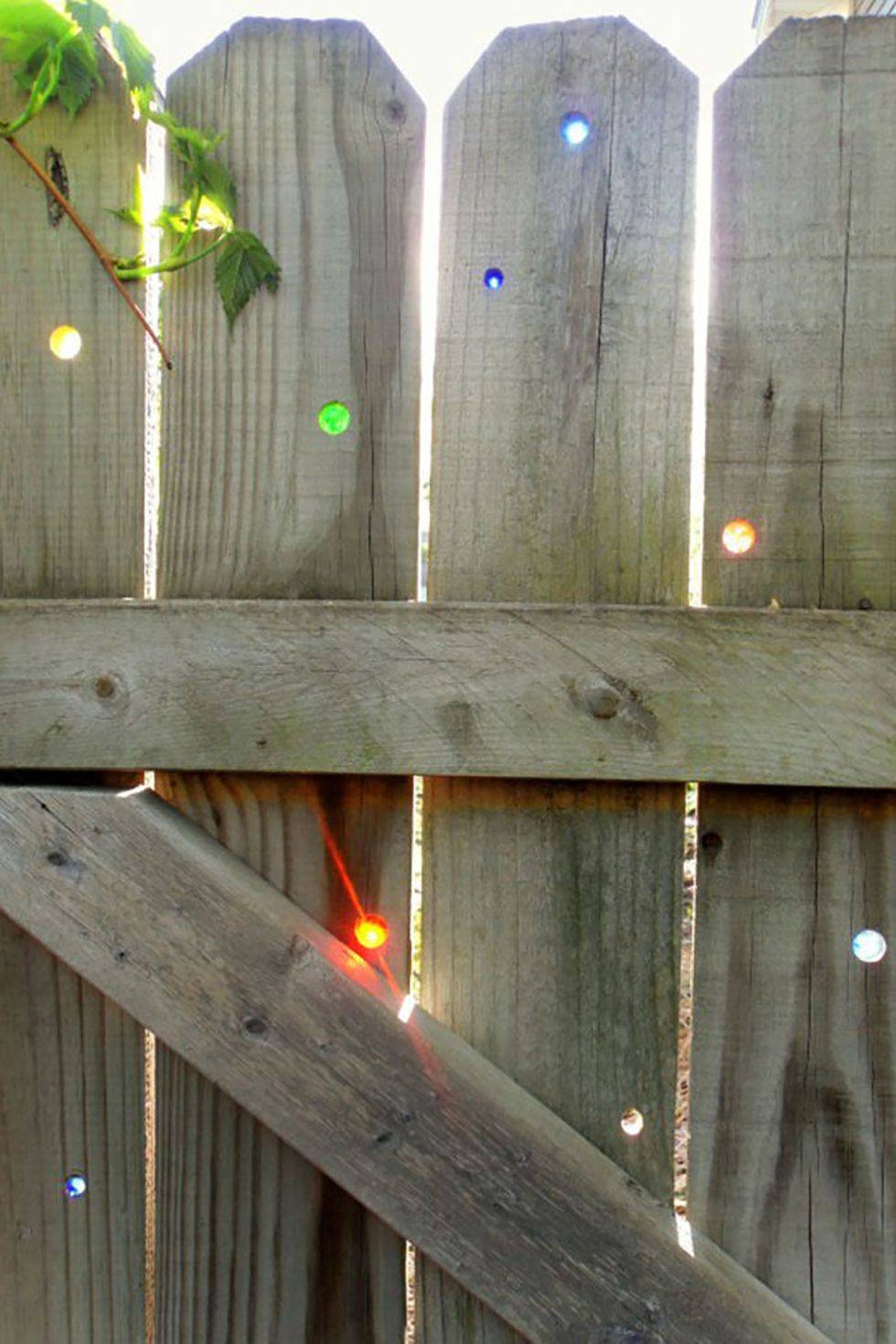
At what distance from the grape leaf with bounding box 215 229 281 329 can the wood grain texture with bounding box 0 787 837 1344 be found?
661mm

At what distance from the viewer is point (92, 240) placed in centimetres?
130

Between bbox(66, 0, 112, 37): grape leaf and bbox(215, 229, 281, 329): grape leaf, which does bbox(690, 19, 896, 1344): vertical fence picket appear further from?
bbox(66, 0, 112, 37): grape leaf

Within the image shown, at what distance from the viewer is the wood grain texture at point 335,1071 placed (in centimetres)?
122

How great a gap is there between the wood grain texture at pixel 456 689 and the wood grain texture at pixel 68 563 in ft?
0.54

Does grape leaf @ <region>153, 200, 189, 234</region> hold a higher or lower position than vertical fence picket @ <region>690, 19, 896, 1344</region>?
higher

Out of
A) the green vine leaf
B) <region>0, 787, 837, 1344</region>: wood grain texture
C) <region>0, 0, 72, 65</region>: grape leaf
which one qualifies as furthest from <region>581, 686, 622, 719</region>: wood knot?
<region>0, 0, 72, 65</region>: grape leaf

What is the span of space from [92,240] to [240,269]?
0.20 m

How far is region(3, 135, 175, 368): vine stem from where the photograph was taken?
1.30m

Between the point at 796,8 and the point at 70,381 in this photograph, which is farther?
the point at 796,8

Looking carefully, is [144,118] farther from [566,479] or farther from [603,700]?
[603,700]

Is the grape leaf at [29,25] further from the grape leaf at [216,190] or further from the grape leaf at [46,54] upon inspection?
the grape leaf at [216,190]

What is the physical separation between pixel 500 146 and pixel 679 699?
0.74 meters

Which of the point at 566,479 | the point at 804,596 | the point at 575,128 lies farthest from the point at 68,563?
the point at 804,596

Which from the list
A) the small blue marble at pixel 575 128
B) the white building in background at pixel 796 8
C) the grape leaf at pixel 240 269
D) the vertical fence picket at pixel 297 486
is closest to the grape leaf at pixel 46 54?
the vertical fence picket at pixel 297 486
